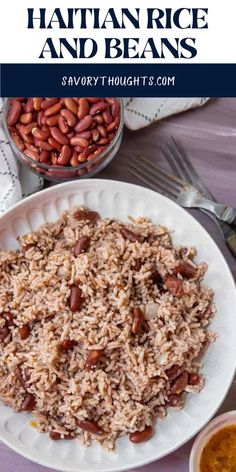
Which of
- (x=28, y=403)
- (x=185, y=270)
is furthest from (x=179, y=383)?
(x=28, y=403)

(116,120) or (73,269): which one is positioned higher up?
(116,120)

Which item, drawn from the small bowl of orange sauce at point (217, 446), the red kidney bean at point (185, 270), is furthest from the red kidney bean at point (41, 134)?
the small bowl of orange sauce at point (217, 446)

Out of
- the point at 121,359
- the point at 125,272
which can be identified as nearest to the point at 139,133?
the point at 125,272

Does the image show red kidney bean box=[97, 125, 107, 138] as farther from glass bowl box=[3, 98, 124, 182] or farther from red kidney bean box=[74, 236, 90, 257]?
red kidney bean box=[74, 236, 90, 257]

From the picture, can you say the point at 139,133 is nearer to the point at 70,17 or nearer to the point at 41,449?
the point at 70,17

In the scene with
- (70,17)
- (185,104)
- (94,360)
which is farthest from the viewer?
(185,104)

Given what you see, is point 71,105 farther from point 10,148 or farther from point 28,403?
point 28,403

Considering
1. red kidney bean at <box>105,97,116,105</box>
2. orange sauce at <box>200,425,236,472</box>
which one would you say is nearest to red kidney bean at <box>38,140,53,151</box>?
red kidney bean at <box>105,97,116,105</box>
